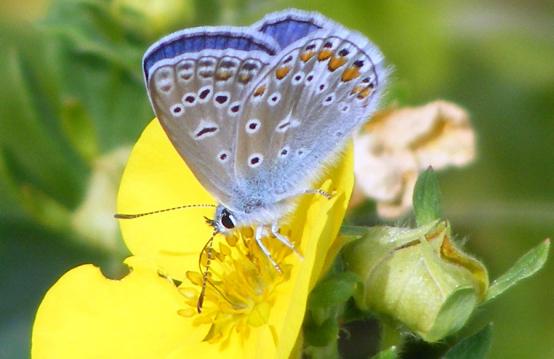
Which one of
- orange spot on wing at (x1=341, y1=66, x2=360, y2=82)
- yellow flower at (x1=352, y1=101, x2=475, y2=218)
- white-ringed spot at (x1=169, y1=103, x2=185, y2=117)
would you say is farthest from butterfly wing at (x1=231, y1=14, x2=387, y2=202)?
yellow flower at (x1=352, y1=101, x2=475, y2=218)

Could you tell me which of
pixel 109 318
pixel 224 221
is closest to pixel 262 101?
pixel 224 221

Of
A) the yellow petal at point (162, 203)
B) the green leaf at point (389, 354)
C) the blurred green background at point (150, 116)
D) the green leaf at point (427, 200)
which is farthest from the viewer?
the blurred green background at point (150, 116)

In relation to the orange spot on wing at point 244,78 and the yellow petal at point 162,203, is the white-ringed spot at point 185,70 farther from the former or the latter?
the yellow petal at point 162,203

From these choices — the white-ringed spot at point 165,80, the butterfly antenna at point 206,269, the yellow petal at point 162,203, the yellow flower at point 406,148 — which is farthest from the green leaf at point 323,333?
the yellow flower at point 406,148

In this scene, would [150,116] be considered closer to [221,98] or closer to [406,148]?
[406,148]

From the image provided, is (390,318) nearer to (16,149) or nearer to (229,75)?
(229,75)

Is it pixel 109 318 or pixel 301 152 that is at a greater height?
pixel 301 152
